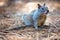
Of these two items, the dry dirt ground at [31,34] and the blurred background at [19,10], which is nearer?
the dry dirt ground at [31,34]

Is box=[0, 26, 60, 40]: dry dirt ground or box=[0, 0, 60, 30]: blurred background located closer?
box=[0, 26, 60, 40]: dry dirt ground

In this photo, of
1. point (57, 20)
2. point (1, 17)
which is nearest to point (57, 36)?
point (57, 20)

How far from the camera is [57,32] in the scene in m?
2.32

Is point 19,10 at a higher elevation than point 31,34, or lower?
higher

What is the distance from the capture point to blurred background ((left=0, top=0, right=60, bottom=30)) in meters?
2.74

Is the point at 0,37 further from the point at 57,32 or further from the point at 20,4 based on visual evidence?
the point at 20,4

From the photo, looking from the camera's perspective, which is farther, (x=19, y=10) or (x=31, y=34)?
(x=19, y=10)

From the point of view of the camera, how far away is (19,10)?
3791 mm

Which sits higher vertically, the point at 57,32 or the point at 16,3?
the point at 16,3

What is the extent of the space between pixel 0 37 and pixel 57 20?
44.3 inches

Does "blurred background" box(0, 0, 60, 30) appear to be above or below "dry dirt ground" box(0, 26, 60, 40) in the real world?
above

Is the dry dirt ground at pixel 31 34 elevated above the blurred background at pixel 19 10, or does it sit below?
below

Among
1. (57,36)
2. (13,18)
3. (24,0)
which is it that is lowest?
(57,36)

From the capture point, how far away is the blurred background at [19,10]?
2.74 metres
